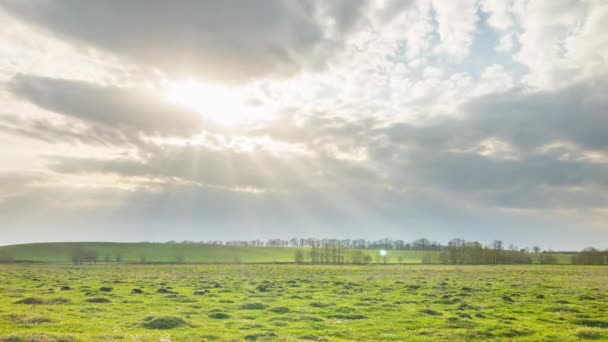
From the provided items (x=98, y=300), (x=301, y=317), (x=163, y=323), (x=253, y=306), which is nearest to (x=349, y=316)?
(x=301, y=317)

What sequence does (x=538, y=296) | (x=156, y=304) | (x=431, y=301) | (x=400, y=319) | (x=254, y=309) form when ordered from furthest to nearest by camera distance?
(x=538, y=296) → (x=431, y=301) → (x=156, y=304) → (x=254, y=309) → (x=400, y=319)

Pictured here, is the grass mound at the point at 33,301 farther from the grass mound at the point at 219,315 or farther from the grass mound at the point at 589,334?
the grass mound at the point at 589,334

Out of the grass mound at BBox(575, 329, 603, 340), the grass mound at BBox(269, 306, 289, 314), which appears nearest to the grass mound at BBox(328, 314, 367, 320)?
the grass mound at BBox(269, 306, 289, 314)

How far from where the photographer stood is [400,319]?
3123cm

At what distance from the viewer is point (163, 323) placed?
90.2 feet

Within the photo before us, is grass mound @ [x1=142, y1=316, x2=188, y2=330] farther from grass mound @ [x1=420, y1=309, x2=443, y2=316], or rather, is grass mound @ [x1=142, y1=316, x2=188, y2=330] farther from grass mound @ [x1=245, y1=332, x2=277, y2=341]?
grass mound @ [x1=420, y1=309, x2=443, y2=316]

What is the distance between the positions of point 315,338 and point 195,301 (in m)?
21.0

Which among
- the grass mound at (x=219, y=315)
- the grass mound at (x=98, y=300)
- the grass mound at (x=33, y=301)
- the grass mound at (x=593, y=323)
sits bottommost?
the grass mound at (x=98, y=300)

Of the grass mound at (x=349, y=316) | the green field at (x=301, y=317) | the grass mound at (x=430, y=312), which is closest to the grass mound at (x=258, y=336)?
the green field at (x=301, y=317)

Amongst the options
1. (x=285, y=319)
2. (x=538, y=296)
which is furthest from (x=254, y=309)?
(x=538, y=296)

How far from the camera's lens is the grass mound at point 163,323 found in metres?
27.1

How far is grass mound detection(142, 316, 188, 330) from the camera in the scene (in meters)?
27.1

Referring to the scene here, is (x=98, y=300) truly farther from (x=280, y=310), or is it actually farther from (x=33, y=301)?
(x=280, y=310)

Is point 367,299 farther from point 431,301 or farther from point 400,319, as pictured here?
point 400,319
